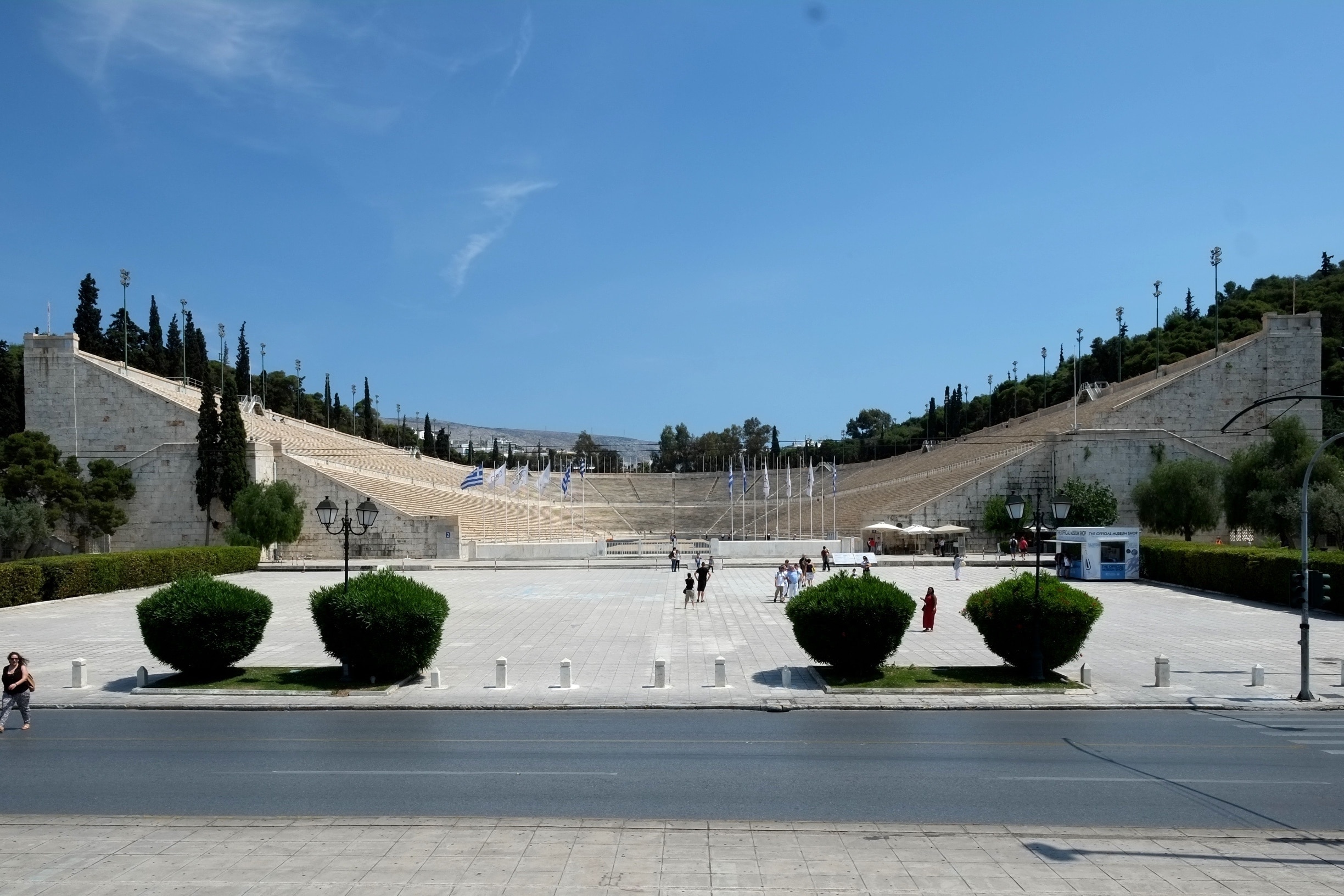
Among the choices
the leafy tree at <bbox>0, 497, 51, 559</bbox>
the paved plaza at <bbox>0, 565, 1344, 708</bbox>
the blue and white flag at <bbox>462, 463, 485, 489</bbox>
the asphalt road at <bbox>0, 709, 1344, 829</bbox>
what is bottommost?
the paved plaza at <bbox>0, 565, 1344, 708</bbox>

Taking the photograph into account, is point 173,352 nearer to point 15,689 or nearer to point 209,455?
point 209,455

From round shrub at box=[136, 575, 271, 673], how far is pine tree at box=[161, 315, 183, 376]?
2922 inches

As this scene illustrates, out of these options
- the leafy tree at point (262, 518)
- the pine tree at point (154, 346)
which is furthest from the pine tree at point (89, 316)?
the leafy tree at point (262, 518)

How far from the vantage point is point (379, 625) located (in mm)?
16828

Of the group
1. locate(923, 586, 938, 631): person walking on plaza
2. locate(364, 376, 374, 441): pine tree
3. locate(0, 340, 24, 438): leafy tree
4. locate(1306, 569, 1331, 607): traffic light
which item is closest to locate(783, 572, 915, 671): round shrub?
locate(1306, 569, 1331, 607): traffic light

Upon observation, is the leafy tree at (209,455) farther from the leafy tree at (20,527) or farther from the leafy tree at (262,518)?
the leafy tree at (20,527)

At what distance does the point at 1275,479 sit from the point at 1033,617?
1363 inches

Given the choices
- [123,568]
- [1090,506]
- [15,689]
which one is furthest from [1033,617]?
[1090,506]

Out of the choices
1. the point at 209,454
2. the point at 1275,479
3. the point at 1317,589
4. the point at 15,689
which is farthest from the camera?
the point at 209,454

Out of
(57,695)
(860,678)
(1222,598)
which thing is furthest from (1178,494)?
(57,695)

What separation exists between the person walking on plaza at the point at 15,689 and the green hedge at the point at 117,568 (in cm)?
1681

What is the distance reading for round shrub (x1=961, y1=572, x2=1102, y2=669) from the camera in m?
17.0

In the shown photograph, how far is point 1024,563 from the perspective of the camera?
49.8 metres

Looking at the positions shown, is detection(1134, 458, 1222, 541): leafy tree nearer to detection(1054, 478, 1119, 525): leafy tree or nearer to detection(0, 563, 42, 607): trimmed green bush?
detection(1054, 478, 1119, 525): leafy tree
